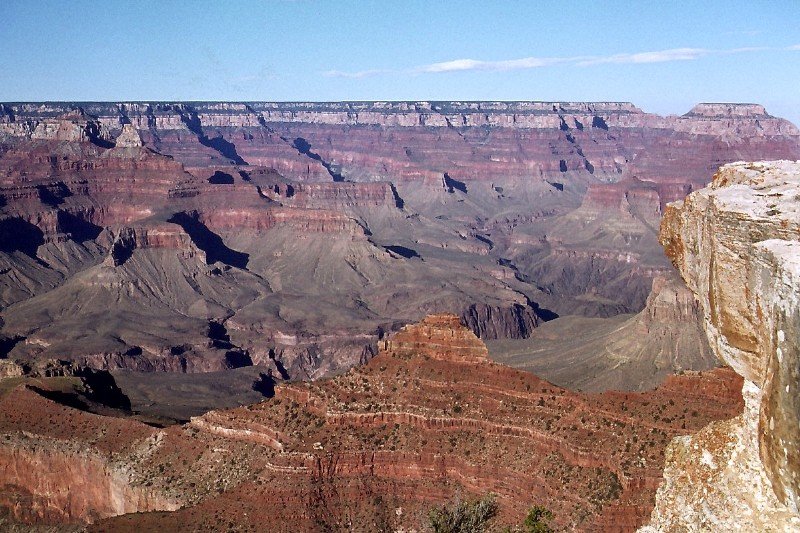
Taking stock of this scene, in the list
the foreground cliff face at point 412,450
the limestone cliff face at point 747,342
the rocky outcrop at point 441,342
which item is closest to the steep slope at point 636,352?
the rocky outcrop at point 441,342

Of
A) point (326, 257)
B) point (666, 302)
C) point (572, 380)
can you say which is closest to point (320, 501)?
point (572, 380)

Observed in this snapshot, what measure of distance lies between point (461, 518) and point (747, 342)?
2284 centimetres

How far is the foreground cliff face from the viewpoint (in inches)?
1467

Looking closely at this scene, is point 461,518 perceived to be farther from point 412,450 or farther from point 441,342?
point 441,342

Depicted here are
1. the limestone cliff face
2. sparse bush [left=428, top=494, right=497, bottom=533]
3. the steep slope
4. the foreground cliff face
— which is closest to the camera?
the limestone cliff face

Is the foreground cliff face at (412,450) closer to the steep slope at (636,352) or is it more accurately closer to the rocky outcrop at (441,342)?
the rocky outcrop at (441,342)

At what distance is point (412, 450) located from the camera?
137 ft

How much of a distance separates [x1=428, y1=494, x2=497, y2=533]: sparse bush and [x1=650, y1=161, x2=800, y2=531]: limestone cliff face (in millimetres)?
18821

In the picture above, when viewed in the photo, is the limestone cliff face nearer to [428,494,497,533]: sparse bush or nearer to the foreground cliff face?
[428,494,497,533]: sparse bush

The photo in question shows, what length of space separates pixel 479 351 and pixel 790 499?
34.4 metres

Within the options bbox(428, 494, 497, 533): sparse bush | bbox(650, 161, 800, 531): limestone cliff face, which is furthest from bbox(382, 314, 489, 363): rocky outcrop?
bbox(650, 161, 800, 531): limestone cliff face

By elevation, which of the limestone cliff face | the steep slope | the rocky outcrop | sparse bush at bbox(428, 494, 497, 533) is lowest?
the steep slope

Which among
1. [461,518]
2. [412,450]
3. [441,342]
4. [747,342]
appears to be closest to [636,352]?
[441,342]

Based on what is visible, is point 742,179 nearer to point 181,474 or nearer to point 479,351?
point 479,351
